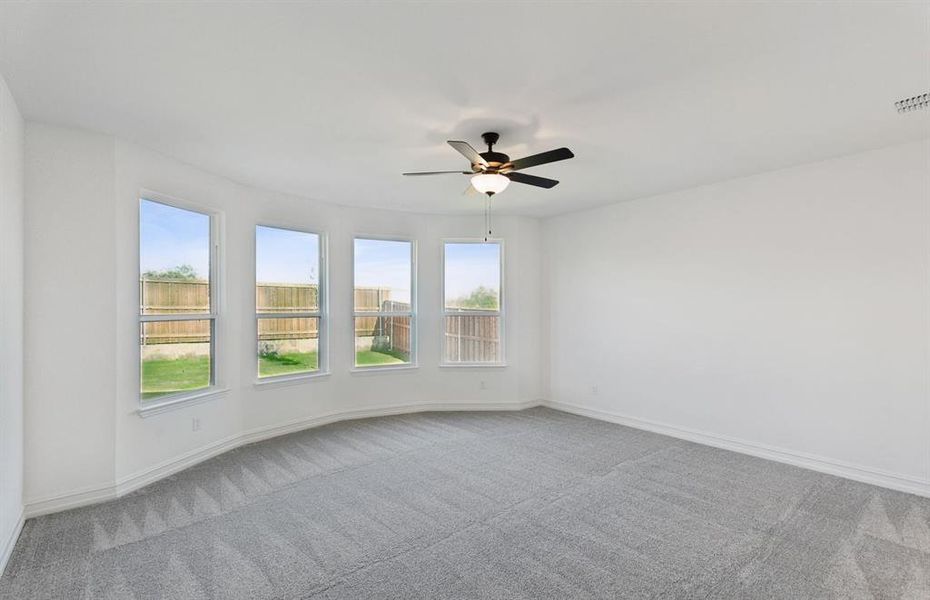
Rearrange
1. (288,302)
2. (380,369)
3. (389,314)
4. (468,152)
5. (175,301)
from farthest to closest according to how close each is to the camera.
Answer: (389,314), (380,369), (288,302), (175,301), (468,152)

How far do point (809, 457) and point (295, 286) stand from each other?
5350mm

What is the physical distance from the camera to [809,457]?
13.3 feet

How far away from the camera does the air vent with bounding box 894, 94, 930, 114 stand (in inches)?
109

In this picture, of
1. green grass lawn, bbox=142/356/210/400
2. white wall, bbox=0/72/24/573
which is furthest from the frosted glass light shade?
green grass lawn, bbox=142/356/210/400

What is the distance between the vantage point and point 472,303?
6.40 meters

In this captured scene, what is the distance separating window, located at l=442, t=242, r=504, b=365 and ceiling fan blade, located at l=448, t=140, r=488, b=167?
3147mm

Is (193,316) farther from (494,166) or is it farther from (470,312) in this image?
(470,312)

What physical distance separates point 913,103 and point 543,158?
225 cm

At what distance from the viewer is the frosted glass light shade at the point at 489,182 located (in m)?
3.33

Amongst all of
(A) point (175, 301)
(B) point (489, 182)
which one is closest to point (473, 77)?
(B) point (489, 182)

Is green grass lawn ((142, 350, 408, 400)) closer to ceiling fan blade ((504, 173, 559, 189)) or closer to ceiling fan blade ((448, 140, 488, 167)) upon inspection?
ceiling fan blade ((448, 140, 488, 167))

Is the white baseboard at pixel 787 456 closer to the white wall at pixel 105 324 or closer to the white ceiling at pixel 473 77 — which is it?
the white ceiling at pixel 473 77

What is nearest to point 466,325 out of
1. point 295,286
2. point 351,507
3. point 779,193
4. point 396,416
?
point 396,416

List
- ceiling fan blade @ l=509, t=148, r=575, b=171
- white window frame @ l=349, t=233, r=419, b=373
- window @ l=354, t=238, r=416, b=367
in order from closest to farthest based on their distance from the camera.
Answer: ceiling fan blade @ l=509, t=148, r=575, b=171, white window frame @ l=349, t=233, r=419, b=373, window @ l=354, t=238, r=416, b=367
